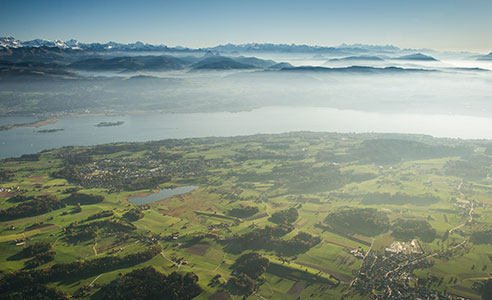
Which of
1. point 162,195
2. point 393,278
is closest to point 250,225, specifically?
point 393,278

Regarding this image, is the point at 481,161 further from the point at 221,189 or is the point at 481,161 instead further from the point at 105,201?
the point at 105,201

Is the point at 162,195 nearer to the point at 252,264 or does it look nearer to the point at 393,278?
the point at 252,264

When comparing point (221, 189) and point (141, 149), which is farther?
point (141, 149)

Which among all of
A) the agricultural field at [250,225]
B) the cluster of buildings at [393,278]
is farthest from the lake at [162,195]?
the cluster of buildings at [393,278]

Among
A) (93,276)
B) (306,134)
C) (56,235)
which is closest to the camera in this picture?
(93,276)

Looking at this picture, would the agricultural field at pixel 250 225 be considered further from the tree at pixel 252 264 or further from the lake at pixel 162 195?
the lake at pixel 162 195

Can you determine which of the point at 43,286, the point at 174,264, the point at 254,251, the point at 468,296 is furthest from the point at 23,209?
the point at 468,296
